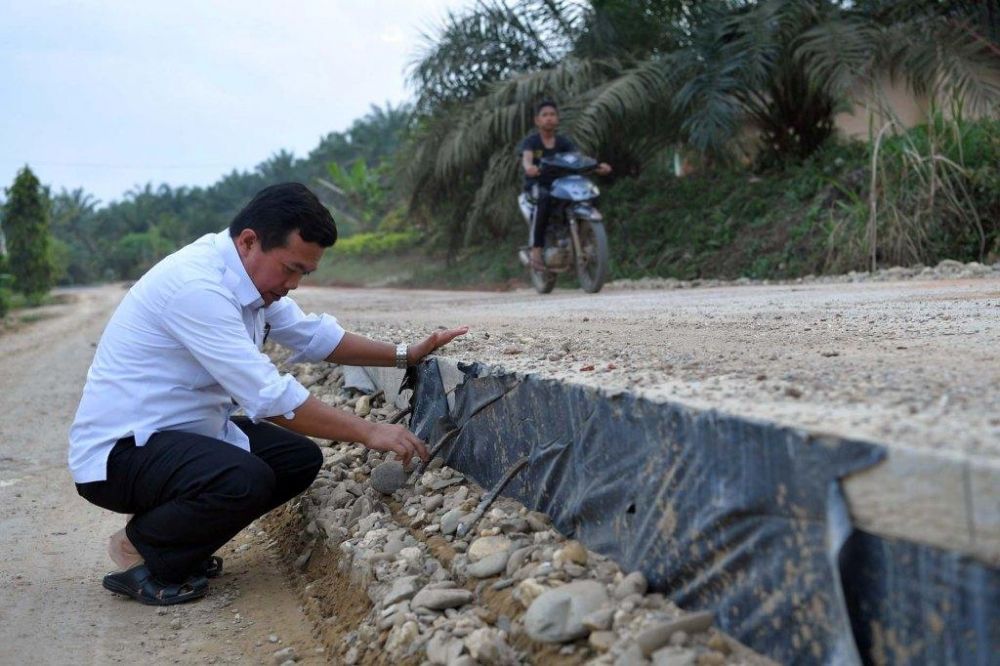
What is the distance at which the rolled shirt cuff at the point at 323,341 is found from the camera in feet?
12.2

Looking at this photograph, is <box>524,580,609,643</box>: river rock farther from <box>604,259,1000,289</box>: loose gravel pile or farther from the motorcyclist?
the motorcyclist

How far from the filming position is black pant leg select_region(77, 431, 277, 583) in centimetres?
315

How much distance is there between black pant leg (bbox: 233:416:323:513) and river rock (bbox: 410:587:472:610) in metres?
1.12

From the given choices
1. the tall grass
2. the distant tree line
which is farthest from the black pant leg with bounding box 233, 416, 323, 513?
the distant tree line

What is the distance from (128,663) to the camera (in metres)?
2.84

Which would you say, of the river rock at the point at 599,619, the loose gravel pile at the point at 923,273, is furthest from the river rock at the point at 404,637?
the loose gravel pile at the point at 923,273

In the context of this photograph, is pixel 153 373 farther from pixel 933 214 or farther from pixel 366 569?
pixel 933 214

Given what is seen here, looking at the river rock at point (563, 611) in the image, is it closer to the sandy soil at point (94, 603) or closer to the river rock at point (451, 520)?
the river rock at point (451, 520)

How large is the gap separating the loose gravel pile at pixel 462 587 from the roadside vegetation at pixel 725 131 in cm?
665

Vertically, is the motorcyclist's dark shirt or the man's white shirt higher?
the motorcyclist's dark shirt

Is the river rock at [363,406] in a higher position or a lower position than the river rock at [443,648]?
higher

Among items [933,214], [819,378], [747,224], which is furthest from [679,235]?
[819,378]

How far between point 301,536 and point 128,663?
1043 millimetres

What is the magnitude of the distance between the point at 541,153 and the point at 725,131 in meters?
3.23
